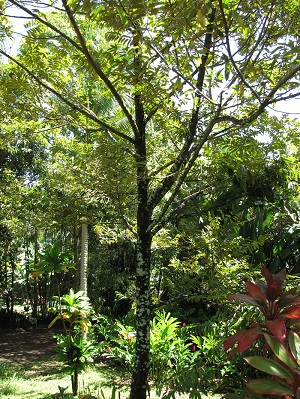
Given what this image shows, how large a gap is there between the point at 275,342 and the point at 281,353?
0.05m

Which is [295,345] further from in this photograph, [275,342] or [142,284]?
[142,284]

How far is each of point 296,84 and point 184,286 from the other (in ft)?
7.77

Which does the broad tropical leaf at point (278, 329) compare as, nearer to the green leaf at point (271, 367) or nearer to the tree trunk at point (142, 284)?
the green leaf at point (271, 367)

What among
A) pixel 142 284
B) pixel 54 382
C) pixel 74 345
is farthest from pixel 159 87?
pixel 54 382

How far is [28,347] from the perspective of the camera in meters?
7.84

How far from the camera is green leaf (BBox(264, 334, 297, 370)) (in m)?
1.39

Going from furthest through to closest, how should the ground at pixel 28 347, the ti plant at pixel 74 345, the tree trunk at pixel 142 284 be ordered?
the ground at pixel 28 347 → the ti plant at pixel 74 345 → the tree trunk at pixel 142 284

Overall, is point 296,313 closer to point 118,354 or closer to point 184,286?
point 184,286

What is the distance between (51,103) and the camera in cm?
319

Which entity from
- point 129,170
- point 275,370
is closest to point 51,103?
point 129,170

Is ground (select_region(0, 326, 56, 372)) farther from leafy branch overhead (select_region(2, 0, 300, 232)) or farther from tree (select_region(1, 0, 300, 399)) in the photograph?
leafy branch overhead (select_region(2, 0, 300, 232))

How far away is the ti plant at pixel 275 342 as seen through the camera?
137 centimetres

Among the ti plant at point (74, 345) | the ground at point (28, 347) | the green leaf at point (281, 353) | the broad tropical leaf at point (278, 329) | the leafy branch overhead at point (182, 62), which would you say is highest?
the leafy branch overhead at point (182, 62)

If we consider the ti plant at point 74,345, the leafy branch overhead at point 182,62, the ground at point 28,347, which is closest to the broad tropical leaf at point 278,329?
the leafy branch overhead at point 182,62
